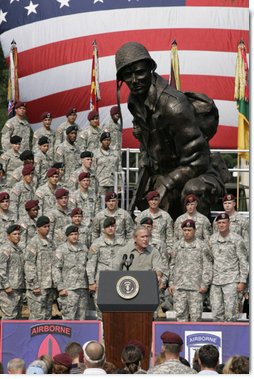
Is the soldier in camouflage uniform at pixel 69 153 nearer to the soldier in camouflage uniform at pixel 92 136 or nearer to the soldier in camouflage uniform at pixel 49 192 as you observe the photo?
the soldier in camouflage uniform at pixel 92 136

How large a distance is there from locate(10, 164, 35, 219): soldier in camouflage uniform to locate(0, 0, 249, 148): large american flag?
19.0ft

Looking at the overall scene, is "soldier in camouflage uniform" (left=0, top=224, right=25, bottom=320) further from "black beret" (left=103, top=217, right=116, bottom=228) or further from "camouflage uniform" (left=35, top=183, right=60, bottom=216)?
"camouflage uniform" (left=35, top=183, right=60, bottom=216)

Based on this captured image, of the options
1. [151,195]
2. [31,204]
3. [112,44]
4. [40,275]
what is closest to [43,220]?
[40,275]

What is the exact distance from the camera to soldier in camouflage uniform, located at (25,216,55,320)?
19.7 meters

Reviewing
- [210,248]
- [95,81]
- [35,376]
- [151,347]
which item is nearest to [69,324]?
[151,347]

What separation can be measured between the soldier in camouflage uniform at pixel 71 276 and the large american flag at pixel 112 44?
7.92 meters

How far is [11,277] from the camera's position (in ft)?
64.6

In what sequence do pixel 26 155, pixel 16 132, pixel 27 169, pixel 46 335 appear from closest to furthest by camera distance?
pixel 46 335
pixel 27 169
pixel 26 155
pixel 16 132

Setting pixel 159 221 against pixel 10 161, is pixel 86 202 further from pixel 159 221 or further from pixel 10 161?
pixel 10 161

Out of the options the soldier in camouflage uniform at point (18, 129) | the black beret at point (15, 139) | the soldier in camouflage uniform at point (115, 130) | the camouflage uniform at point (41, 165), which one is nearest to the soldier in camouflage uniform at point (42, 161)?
the camouflage uniform at point (41, 165)

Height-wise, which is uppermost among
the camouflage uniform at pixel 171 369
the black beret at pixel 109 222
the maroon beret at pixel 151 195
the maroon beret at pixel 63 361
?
the maroon beret at pixel 151 195

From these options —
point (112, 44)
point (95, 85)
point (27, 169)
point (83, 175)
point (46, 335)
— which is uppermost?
point (112, 44)

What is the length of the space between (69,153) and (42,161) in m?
0.43

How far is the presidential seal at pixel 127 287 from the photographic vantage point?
15203mm
